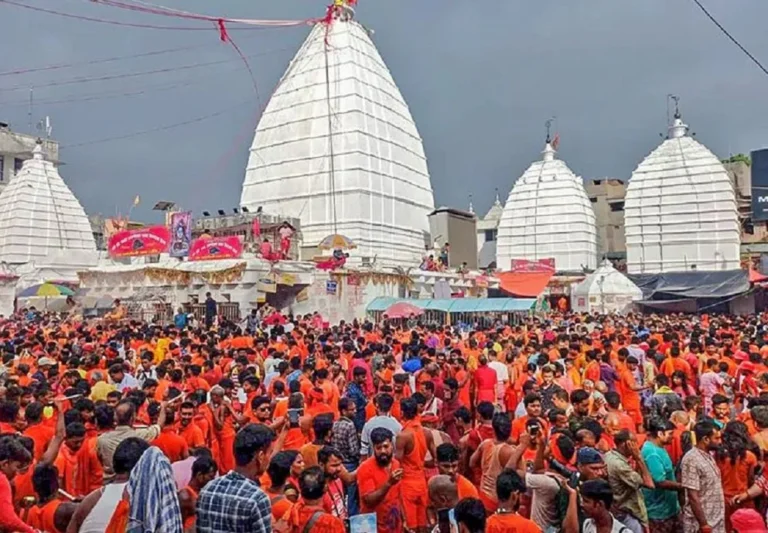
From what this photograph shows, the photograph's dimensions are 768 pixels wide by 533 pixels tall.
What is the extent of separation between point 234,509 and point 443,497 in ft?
4.70

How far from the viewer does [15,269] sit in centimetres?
4122

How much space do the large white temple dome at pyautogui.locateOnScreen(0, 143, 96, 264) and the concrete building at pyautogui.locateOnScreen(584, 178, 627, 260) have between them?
38.6 metres

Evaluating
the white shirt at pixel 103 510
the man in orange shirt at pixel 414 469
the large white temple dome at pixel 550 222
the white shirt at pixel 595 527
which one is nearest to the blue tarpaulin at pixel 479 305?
the man in orange shirt at pixel 414 469

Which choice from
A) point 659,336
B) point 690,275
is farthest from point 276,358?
point 690,275

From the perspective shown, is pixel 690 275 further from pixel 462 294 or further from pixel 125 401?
pixel 125 401

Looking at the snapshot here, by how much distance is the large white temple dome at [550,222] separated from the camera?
153 ft

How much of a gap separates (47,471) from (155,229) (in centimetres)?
2623

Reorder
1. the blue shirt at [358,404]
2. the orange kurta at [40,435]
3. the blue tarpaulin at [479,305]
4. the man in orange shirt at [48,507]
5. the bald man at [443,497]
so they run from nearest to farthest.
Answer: the man in orange shirt at [48,507] < the bald man at [443,497] < the orange kurta at [40,435] < the blue shirt at [358,404] < the blue tarpaulin at [479,305]

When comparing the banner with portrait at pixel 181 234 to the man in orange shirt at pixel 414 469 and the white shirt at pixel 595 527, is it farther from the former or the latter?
the white shirt at pixel 595 527

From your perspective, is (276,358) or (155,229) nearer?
(276,358)

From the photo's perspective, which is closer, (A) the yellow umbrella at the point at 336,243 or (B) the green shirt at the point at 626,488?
(B) the green shirt at the point at 626,488

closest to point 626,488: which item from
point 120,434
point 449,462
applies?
point 449,462

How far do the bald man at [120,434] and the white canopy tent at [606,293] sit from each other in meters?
32.0

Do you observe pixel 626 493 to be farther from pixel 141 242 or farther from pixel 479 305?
pixel 141 242
